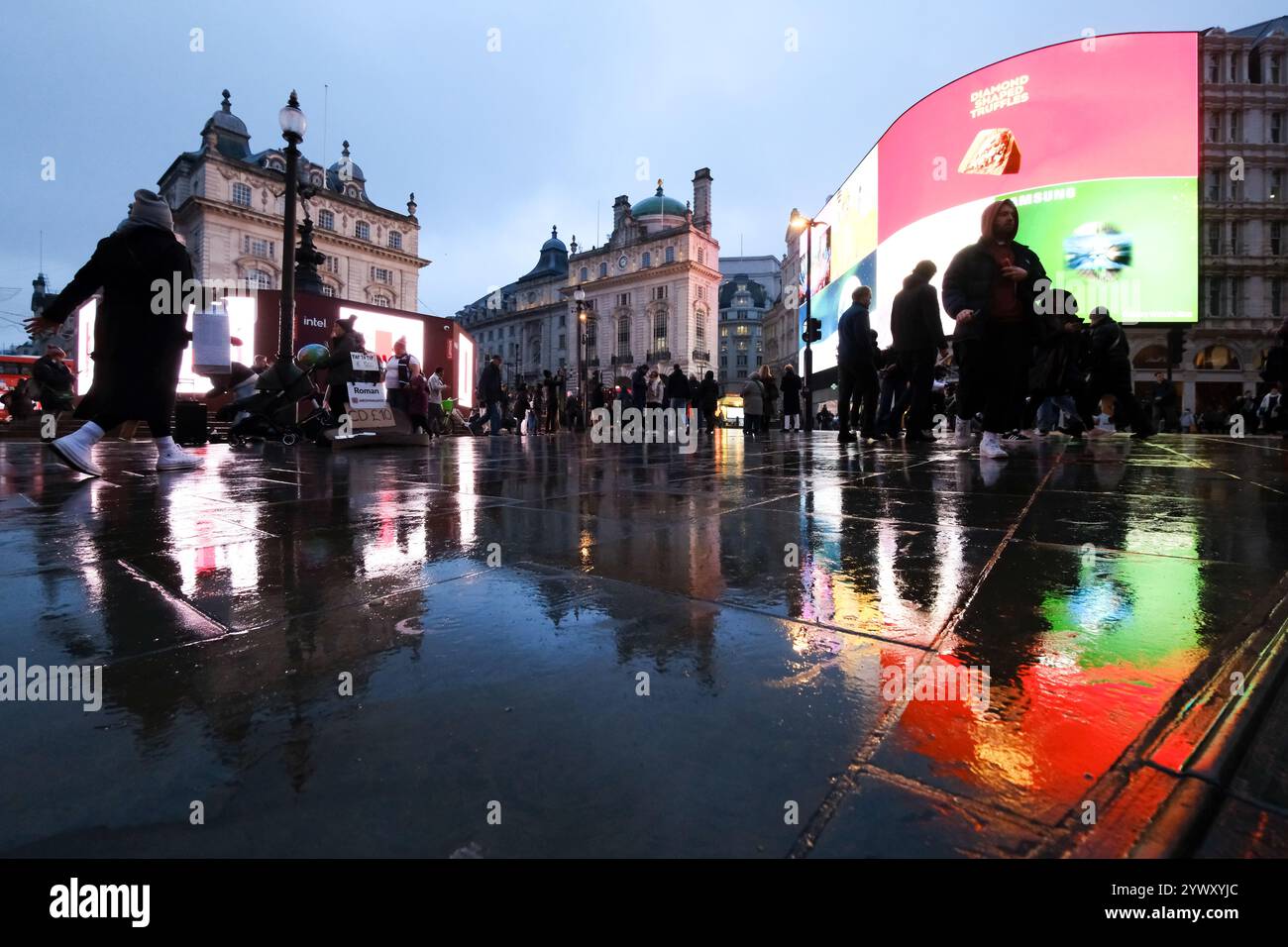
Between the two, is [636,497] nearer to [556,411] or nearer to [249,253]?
[556,411]

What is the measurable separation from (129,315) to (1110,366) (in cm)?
1002

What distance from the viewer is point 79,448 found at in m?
4.30

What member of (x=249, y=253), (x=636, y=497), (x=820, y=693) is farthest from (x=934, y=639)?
(x=249, y=253)

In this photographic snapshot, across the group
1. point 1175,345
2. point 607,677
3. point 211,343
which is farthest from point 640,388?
point 607,677

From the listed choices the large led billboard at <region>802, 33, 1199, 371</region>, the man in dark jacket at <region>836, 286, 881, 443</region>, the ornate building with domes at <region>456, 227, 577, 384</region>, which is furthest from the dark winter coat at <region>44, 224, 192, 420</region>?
the ornate building with domes at <region>456, 227, 577, 384</region>

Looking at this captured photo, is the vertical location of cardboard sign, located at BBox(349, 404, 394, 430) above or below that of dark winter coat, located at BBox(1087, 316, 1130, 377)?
below

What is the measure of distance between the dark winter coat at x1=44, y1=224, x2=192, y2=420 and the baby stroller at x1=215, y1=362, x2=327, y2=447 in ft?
13.1

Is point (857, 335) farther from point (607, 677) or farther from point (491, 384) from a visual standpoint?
point (491, 384)

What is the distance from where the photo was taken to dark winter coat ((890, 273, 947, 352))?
7.64 m

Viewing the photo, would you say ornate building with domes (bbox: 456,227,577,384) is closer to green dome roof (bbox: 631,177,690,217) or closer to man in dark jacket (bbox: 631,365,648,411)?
green dome roof (bbox: 631,177,690,217)

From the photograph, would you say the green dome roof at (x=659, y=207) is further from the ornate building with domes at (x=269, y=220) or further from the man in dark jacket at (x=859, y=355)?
the man in dark jacket at (x=859, y=355)

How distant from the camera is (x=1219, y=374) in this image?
3581cm
